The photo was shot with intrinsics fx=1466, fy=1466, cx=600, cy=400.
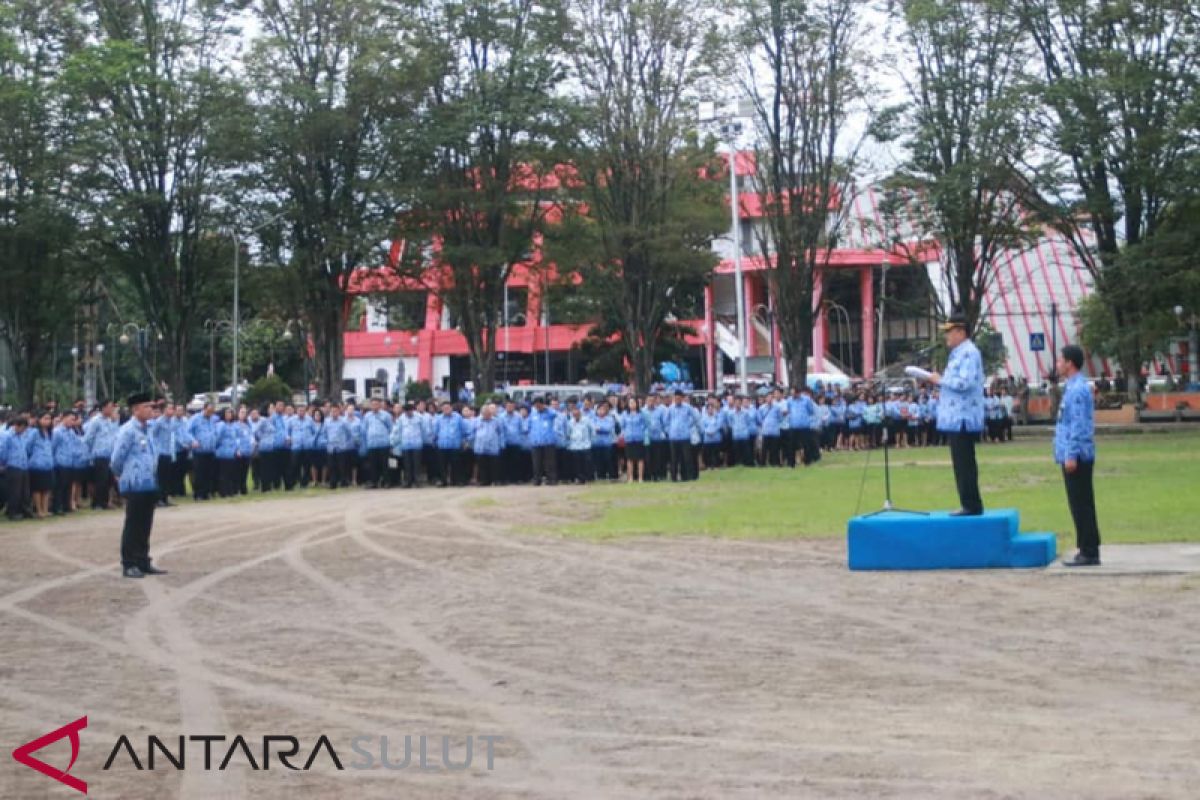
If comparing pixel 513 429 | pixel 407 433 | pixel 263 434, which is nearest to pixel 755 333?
pixel 513 429

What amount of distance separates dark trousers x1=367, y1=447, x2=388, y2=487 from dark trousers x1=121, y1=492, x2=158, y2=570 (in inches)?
676

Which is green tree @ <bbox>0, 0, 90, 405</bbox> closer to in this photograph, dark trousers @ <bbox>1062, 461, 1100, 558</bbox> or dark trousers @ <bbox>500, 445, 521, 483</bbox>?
dark trousers @ <bbox>500, 445, 521, 483</bbox>

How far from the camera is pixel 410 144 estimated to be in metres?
40.9

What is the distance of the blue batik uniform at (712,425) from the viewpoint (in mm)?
35531

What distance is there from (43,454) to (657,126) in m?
20.7

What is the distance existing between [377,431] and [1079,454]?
71.5 ft

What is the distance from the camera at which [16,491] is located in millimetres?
25156

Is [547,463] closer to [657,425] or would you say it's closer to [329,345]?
[657,425]

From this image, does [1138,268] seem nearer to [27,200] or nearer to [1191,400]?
[1191,400]

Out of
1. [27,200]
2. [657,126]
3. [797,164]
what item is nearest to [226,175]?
Answer: [27,200]

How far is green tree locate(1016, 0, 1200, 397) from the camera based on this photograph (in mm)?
40406

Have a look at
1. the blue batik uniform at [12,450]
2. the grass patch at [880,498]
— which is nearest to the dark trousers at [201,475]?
the blue batik uniform at [12,450]

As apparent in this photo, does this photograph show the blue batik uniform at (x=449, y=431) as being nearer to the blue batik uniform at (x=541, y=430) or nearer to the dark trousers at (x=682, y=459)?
the blue batik uniform at (x=541, y=430)

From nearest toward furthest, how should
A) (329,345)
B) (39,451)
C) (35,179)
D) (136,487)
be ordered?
(136,487)
(39,451)
(35,179)
(329,345)
